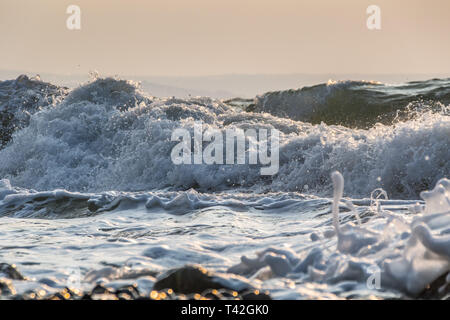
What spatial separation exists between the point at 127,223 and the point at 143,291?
270cm

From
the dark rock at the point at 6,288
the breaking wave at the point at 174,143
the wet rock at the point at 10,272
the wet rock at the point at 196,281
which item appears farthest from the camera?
the breaking wave at the point at 174,143

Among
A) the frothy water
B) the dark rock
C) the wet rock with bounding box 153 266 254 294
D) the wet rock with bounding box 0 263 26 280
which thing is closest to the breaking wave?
the frothy water

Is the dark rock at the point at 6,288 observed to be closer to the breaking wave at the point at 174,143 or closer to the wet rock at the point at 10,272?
the wet rock at the point at 10,272

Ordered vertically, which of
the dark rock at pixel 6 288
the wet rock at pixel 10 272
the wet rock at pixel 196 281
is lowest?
the wet rock at pixel 10 272

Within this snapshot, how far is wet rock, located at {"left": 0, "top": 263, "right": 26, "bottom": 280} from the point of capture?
415 cm

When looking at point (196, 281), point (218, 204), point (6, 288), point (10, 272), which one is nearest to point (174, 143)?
point (218, 204)

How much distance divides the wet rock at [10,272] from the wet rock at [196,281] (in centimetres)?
104

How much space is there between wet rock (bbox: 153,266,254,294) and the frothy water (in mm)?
114

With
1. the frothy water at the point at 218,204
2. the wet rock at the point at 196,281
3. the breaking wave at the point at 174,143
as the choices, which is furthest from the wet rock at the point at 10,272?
the breaking wave at the point at 174,143

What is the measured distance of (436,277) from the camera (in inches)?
134

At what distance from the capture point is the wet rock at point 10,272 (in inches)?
163

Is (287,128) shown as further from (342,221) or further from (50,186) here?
(342,221)

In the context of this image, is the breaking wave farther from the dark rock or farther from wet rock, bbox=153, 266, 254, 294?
the dark rock

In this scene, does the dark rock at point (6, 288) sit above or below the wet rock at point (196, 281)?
below
